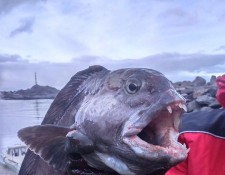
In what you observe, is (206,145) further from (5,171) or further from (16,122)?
(16,122)

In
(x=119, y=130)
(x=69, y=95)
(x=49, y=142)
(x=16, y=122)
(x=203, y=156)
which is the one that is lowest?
(x=16, y=122)

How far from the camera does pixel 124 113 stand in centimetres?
243

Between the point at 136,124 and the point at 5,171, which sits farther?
the point at 5,171

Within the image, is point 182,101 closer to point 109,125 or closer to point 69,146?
point 109,125

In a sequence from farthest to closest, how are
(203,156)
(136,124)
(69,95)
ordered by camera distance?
(203,156) → (69,95) → (136,124)

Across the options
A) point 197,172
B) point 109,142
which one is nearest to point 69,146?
point 109,142

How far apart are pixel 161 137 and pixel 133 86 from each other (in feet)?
1.09

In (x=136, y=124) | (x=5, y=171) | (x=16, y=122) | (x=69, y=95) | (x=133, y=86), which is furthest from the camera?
(x=16, y=122)

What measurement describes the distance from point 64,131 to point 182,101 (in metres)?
0.77

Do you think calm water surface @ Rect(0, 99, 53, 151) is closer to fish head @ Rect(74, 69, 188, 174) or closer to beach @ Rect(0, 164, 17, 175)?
beach @ Rect(0, 164, 17, 175)

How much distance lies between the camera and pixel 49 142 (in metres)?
2.65

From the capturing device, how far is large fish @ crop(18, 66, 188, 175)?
2.33 m

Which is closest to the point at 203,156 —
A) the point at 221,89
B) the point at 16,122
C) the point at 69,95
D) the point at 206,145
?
the point at 206,145

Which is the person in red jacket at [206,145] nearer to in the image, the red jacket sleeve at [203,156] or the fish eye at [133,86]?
the red jacket sleeve at [203,156]
